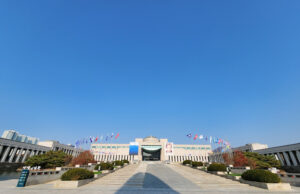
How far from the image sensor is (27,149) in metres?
52.9

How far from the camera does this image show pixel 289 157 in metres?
42.8

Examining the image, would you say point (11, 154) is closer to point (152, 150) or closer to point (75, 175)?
point (75, 175)

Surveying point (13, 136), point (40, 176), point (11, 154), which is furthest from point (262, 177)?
point (13, 136)

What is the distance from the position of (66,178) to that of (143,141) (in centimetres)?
7985

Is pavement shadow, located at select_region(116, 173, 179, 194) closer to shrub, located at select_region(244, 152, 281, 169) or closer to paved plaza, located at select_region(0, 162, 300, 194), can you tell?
paved plaza, located at select_region(0, 162, 300, 194)

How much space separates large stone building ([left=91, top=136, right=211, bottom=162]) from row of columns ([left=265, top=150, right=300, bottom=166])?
162 ft

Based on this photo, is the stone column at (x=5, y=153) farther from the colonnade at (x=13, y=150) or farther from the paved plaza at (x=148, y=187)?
the paved plaza at (x=148, y=187)

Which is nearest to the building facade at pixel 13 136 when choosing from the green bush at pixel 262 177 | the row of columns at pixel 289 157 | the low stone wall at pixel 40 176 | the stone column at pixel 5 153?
the stone column at pixel 5 153

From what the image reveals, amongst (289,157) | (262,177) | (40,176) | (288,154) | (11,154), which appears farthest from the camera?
(11,154)

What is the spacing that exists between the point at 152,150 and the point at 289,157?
207 ft

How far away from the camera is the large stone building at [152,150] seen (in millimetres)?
86625

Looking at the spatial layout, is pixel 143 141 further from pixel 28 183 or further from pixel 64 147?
pixel 28 183

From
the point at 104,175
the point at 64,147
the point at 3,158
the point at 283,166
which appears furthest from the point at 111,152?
the point at 283,166

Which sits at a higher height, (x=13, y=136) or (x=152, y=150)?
(x=13, y=136)
